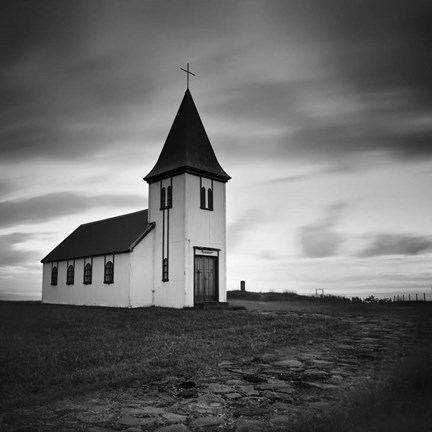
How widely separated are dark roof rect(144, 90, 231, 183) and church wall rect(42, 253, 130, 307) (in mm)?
6103

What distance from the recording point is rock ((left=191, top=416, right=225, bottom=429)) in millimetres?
4812

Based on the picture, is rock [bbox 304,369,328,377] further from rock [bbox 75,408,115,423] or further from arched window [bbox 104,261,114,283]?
arched window [bbox 104,261,114,283]

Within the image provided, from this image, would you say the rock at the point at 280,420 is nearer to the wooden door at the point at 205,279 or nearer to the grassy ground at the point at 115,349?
the grassy ground at the point at 115,349

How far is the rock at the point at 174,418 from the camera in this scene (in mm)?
4954

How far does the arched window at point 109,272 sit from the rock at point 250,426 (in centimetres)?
2524

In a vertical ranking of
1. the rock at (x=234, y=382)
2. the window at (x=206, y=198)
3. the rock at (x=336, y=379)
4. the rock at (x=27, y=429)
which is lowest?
the rock at (x=27, y=429)

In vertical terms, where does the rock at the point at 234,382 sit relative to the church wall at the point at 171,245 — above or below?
below

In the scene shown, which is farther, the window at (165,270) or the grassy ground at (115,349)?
the window at (165,270)

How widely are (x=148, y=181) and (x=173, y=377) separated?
22938 mm

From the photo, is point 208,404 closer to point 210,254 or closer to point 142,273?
point 210,254

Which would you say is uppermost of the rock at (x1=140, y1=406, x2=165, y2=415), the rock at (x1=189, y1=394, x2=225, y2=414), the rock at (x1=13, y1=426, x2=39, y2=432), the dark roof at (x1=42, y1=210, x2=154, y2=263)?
the dark roof at (x1=42, y1=210, x2=154, y2=263)

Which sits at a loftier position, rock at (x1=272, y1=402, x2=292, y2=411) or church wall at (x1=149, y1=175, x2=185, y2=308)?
church wall at (x1=149, y1=175, x2=185, y2=308)

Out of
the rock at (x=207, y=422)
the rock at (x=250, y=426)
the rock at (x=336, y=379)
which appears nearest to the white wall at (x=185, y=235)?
the rock at (x=336, y=379)

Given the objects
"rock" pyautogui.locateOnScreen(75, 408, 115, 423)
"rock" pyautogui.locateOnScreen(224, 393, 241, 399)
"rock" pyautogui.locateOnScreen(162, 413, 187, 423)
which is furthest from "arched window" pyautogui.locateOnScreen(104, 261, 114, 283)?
"rock" pyautogui.locateOnScreen(162, 413, 187, 423)
